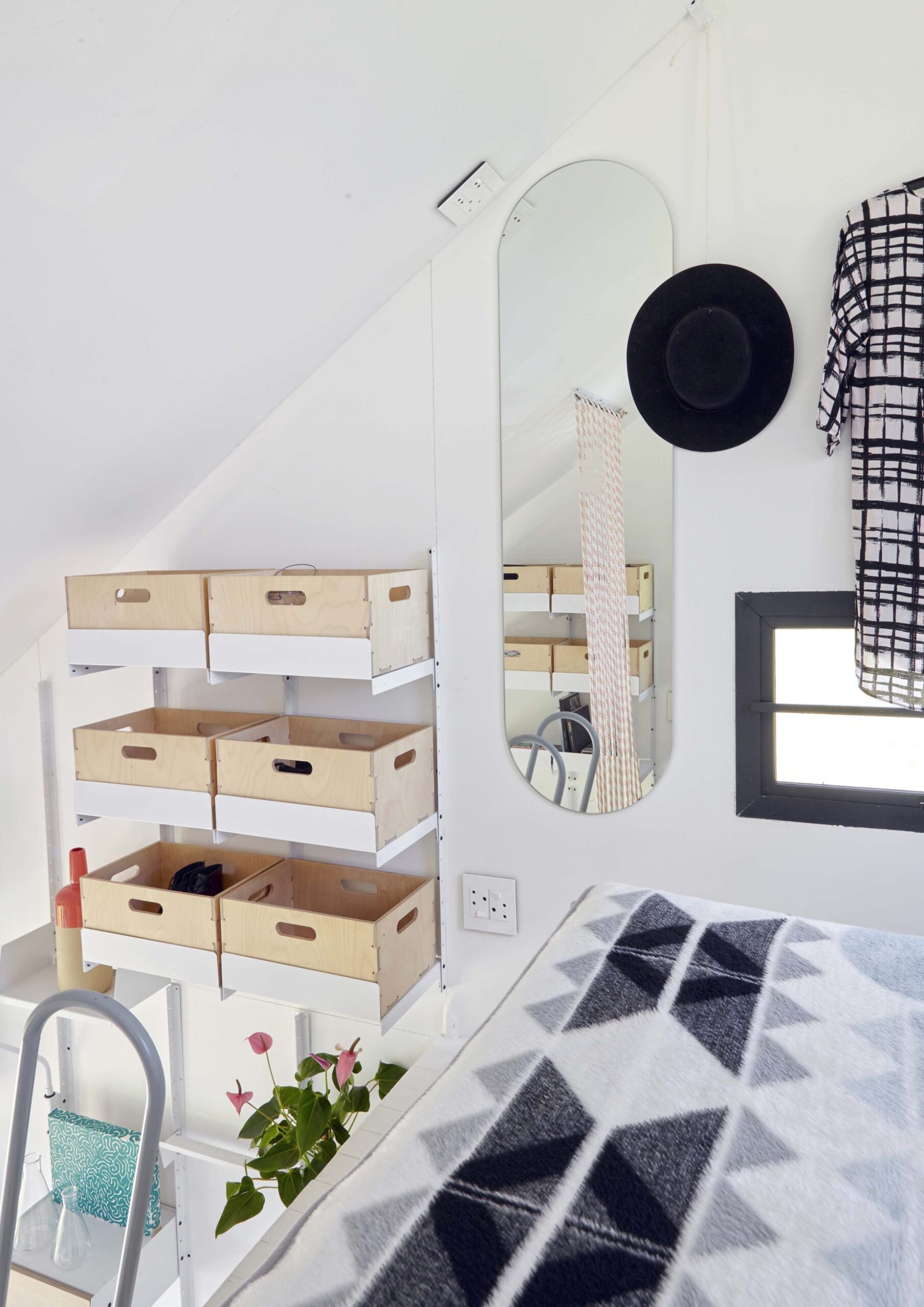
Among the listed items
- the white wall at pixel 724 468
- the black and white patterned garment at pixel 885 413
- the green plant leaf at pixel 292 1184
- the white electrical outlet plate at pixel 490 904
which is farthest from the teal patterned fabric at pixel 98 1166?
the black and white patterned garment at pixel 885 413

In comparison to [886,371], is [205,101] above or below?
above

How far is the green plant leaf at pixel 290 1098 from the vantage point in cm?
171

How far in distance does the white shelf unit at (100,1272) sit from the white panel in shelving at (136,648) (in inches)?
47.9

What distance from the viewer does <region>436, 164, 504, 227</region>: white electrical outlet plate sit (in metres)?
1.55

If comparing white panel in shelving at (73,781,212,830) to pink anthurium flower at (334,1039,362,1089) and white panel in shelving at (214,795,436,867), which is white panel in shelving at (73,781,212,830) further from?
pink anthurium flower at (334,1039,362,1089)

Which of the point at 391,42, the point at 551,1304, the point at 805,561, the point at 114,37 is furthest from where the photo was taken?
the point at 805,561

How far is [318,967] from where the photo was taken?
1.61 meters

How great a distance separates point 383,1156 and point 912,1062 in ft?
1.46

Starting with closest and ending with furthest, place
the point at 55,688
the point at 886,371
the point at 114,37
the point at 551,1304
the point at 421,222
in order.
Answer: the point at 551,1304, the point at 114,37, the point at 886,371, the point at 421,222, the point at 55,688

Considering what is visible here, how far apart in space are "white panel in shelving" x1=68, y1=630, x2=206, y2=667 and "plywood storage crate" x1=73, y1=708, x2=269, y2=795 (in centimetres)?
14

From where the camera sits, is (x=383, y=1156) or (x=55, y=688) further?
(x=55, y=688)

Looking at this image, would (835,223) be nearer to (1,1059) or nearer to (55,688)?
(55,688)

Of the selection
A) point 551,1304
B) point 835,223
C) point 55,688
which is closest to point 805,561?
point 835,223

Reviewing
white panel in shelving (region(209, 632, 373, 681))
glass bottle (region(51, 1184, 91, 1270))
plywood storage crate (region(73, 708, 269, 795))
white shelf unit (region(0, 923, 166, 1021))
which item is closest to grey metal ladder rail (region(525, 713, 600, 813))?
white panel in shelving (region(209, 632, 373, 681))
